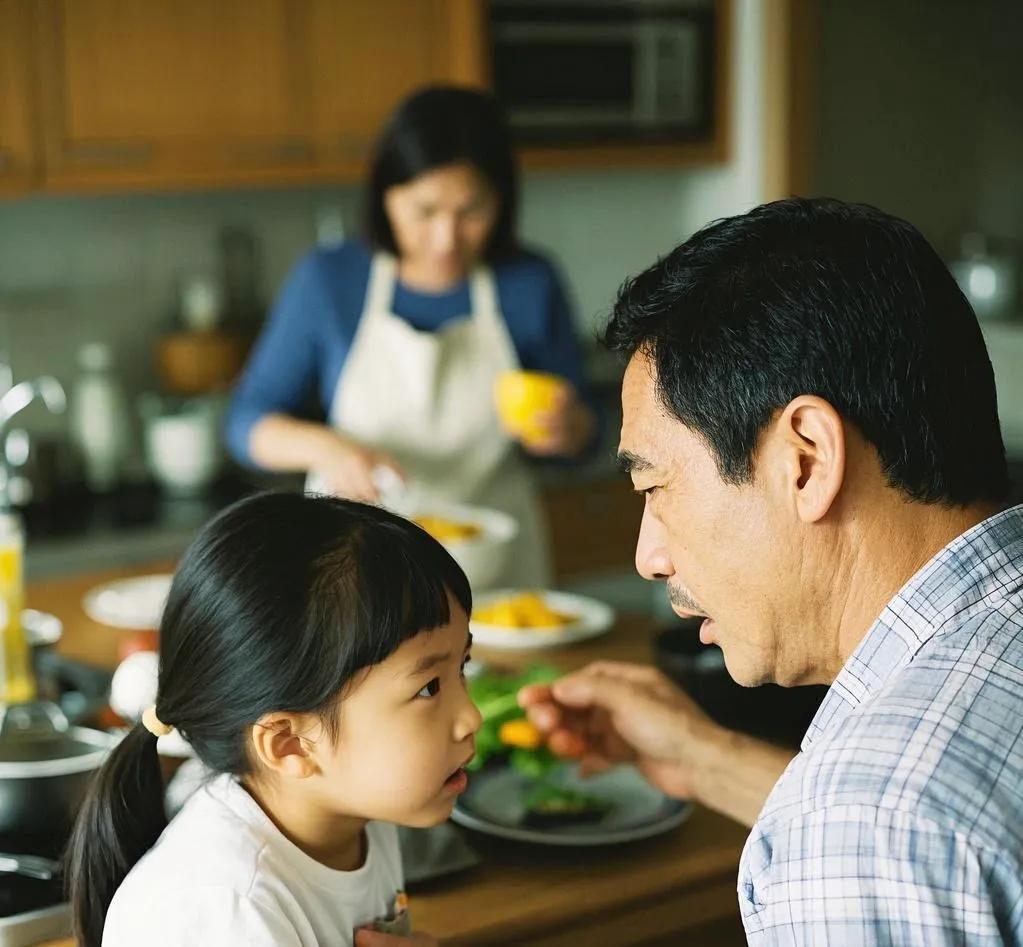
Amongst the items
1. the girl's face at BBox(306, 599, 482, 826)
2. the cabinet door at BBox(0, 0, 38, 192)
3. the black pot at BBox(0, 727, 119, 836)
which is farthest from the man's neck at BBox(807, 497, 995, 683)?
the cabinet door at BBox(0, 0, 38, 192)

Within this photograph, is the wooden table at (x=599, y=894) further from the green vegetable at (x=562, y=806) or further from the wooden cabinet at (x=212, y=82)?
the wooden cabinet at (x=212, y=82)

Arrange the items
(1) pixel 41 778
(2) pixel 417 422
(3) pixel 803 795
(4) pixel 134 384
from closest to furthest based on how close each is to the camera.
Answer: (3) pixel 803 795, (1) pixel 41 778, (2) pixel 417 422, (4) pixel 134 384

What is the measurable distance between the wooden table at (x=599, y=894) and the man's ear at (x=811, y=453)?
540mm

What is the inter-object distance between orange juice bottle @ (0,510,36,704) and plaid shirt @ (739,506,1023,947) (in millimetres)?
1184

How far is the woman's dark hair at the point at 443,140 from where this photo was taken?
2.66 m

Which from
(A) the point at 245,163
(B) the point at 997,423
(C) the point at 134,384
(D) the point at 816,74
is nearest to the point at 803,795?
(B) the point at 997,423

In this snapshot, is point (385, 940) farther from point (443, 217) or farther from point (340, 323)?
point (340, 323)

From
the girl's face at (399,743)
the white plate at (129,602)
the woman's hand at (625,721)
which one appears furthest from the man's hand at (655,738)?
the white plate at (129,602)

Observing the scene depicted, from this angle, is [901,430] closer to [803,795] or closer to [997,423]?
[997,423]

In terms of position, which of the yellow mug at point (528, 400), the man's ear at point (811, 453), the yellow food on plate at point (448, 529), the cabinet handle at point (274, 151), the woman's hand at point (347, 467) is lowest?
the yellow food on plate at point (448, 529)

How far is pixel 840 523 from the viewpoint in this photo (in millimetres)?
1112

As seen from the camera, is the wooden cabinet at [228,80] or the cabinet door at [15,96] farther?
the wooden cabinet at [228,80]

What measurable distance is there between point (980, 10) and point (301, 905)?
4315mm

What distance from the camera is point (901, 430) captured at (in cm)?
110
